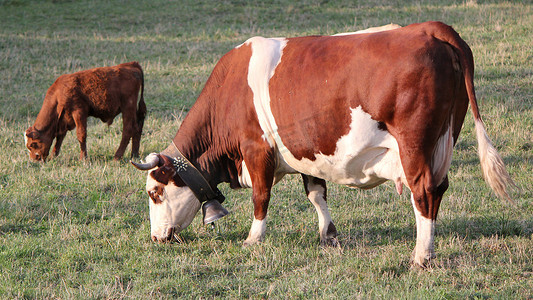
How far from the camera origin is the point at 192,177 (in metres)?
6.00

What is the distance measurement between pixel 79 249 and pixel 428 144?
343 cm

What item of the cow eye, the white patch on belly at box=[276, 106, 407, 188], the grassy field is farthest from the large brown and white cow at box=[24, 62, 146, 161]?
the white patch on belly at box=[276, 106, 407, 188]

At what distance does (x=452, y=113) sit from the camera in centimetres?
500

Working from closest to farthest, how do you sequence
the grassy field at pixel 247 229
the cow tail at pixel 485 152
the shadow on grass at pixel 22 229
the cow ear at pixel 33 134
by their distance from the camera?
the cow tail at pixel 485 152 < the grassy field at pixel 247 229 < the shadow on grass at pixel 22 229 < the cow ear at pixel 33 134

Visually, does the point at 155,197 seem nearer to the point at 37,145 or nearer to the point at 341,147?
the point at 341,147

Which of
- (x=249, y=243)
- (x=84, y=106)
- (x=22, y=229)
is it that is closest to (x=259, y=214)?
(x=249, y=243)

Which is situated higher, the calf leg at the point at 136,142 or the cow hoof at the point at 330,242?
the cow hoof at the point at 330,242

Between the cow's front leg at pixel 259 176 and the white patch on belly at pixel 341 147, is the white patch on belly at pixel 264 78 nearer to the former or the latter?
the white patch on belly at pixel 341 147

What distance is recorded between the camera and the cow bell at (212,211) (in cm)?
593

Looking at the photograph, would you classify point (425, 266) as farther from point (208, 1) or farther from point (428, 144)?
point (208, 1)

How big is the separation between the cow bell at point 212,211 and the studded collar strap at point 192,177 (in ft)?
0.30

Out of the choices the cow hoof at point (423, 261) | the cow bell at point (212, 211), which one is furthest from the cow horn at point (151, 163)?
the cow hoof at point (423, 261)

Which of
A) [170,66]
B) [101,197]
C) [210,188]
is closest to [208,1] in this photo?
[170,66]

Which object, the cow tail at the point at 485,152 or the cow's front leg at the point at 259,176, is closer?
the cow tail at the point at 485,152
